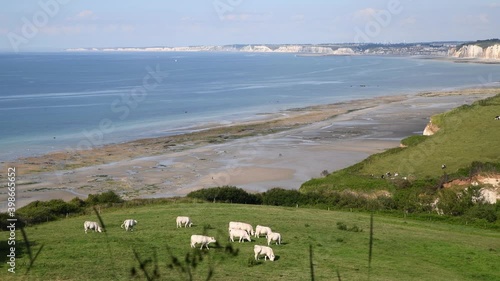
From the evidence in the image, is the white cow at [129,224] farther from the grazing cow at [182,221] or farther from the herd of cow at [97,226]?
the grazing cow at [182,221]

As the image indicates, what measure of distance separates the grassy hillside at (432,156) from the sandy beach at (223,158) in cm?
665

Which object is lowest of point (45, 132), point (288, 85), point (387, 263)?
point (387, 263)

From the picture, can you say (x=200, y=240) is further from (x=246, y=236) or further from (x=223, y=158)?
(x=223, y=158)

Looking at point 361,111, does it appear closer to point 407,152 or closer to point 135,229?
point 407,152

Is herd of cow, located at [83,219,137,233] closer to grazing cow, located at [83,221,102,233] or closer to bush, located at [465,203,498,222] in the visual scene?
grazing cow, located at [83,221,102,233]

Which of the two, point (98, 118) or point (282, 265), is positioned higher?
point (98, 118)

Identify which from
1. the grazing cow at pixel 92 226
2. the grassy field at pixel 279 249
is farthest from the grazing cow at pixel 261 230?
the grazing cow at pixel 92 226

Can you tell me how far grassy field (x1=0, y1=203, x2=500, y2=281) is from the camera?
19688 millimetres

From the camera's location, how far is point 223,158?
6488 cm

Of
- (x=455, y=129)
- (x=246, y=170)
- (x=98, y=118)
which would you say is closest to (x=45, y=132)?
(x=98, y=118)

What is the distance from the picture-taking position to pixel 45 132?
84.2 m

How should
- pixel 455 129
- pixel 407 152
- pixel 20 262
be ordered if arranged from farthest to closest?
1. pixel 455 129
2. pixel 407 152
3. pixel 20 262

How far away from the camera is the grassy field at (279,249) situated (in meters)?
19.7

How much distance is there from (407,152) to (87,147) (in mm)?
42101
